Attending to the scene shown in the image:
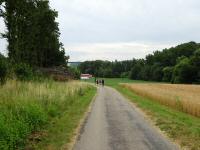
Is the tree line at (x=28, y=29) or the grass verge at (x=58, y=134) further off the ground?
the tree line at (x=28, y=29)

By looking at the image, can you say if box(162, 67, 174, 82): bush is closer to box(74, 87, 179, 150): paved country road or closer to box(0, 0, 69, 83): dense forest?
box(0, 0, 69, 83): dense forest

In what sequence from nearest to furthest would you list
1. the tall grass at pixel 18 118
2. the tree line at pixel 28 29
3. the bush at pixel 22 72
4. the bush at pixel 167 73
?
the tall grass at pixel 18 118 < the bush at pixel 22 72 < the tree line at pixel 28 29 < the bush at pixel 167 73

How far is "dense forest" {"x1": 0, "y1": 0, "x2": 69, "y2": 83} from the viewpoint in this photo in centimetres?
3694

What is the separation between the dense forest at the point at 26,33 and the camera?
36.9 metres

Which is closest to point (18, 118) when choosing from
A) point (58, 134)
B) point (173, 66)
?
point (58, 134)

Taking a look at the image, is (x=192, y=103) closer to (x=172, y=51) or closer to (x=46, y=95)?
(x=46, y=95)

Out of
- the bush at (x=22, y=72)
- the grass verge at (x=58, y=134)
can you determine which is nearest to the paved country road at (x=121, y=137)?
the grass verge at (x=58, y=134)

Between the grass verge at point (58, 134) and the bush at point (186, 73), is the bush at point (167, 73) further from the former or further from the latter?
the grass verge at point (58, 134)

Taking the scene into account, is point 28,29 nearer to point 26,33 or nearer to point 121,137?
point 26,33

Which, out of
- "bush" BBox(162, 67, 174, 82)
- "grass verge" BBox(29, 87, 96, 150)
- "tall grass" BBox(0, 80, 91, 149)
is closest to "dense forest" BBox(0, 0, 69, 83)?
"tall grass" BBox(0, 80, 91, 149)

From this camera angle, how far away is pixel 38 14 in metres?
46.0

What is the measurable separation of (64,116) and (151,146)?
963cm

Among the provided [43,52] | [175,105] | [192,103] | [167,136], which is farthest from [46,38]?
[167,136]

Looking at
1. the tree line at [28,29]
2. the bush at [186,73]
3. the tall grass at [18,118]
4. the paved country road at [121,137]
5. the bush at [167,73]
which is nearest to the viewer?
the tall grass at [18,118]
